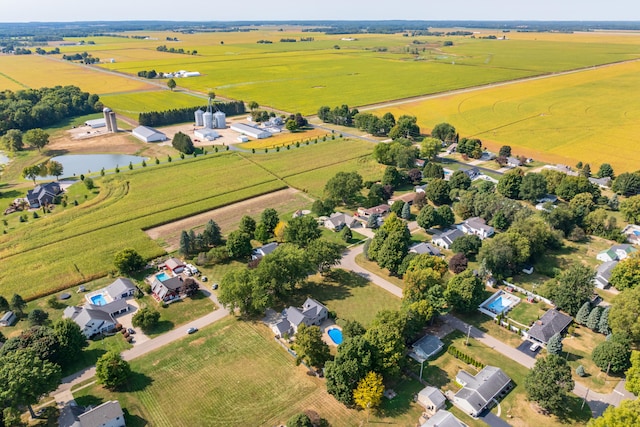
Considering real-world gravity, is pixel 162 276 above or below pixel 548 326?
below

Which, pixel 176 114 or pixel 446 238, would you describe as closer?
pixel 446 238

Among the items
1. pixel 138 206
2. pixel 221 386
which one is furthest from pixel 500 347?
pixel 138 206

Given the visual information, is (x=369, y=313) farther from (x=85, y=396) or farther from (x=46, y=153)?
(x=46, y=153)

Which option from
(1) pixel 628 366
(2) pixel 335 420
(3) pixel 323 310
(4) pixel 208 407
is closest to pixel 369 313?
(3) pixel 323 310

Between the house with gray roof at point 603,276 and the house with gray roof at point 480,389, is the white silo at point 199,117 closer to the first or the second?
the house with gray roof at point 603,276

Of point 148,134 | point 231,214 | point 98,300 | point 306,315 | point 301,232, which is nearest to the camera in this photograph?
point 306,315

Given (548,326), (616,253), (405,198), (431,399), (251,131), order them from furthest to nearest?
1. (251,131)
2. (405,198)
3. (616,253)
4. (548,326)
5. (431,399)

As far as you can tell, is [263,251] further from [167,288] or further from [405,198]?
[405,198]

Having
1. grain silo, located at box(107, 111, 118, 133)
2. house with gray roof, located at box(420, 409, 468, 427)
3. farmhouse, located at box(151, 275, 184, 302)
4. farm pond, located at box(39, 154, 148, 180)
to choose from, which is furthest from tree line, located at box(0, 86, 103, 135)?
house with gray roof, located at box(420, 409, 468, 427)
